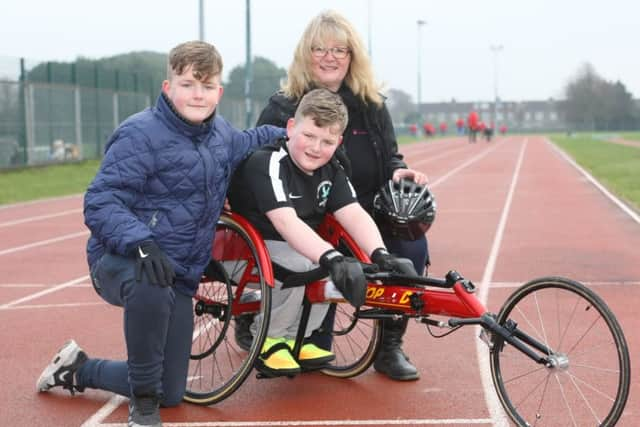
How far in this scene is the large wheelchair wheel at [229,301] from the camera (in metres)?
4.34

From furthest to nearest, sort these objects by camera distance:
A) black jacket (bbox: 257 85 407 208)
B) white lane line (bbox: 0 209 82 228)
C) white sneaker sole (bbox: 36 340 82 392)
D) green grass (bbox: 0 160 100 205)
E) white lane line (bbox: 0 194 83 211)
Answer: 1. green grass (bbox: 0 160 100 205)
2. white lane line (bbox: 0 194 83 211)
3. white lane line (bbox: 0 209 82 228)
4. black jacket (bbox: 257 85 407 208)
5. white sneaker sole (bbox: 36 340 82 392)

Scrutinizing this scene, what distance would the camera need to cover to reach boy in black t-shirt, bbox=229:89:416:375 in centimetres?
435

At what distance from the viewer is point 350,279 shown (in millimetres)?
4008

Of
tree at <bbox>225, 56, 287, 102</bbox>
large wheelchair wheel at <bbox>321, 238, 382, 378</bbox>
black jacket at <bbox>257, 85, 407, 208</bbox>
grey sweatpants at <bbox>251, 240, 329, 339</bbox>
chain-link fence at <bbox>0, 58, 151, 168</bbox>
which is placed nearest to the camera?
grey sweatpants at <bbox>251, 240, 329, 339</bbox>

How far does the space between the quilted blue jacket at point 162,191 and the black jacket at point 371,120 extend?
0.75m

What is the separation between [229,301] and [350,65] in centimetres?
141

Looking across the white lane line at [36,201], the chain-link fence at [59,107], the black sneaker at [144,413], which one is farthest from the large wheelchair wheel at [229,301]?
the chain-link fence at [59,107]

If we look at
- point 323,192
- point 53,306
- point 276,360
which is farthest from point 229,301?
point 53,306

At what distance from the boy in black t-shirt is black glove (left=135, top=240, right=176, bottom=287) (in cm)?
67

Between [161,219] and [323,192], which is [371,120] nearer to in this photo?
[323,192]

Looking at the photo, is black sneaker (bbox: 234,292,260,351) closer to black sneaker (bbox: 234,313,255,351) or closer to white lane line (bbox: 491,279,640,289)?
black sneaker (bbox: 234,313,255,351)

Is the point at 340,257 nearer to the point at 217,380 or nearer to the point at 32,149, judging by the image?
the point at 217,380

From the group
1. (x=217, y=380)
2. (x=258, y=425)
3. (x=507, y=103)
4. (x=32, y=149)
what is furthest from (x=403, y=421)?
(x=507, y=103)

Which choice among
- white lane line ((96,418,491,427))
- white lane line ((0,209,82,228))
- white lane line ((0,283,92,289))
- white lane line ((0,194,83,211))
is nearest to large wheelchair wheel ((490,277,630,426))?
white lane line ((96,418,491,427))
